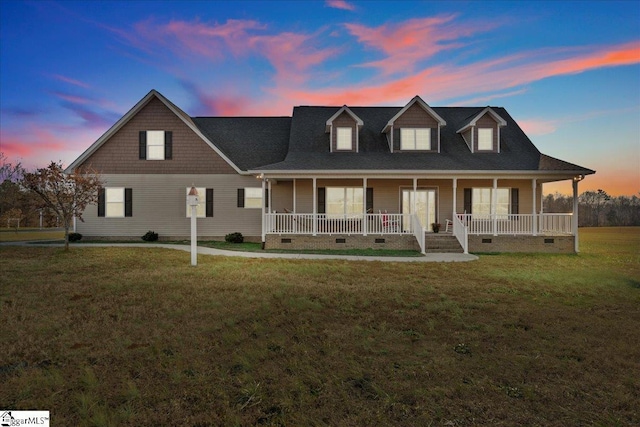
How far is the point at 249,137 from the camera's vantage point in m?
20.7

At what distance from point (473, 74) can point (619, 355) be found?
17.0 meters

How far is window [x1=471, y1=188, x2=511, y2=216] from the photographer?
18000mm

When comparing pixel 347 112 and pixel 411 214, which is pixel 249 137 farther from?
pixel 411 214

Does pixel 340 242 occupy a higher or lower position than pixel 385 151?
lower

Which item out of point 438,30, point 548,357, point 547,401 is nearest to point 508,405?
point 547,401

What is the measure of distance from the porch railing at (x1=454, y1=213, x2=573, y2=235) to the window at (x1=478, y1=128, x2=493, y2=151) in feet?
13.5

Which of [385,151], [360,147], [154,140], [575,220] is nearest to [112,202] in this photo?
[154,140]

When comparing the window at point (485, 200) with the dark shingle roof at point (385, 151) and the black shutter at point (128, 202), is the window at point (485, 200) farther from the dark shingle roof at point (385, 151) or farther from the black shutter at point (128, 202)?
the black shutter at point (128, 202)

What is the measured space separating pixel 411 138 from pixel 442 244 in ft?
21.5

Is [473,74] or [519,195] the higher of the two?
[473,74]

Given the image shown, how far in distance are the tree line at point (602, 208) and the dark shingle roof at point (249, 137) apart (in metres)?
35.5

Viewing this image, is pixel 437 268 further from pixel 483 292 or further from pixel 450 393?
pixel 450 393

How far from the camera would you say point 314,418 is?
289 centimetres

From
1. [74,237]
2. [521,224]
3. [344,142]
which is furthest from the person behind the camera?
[344,142]
